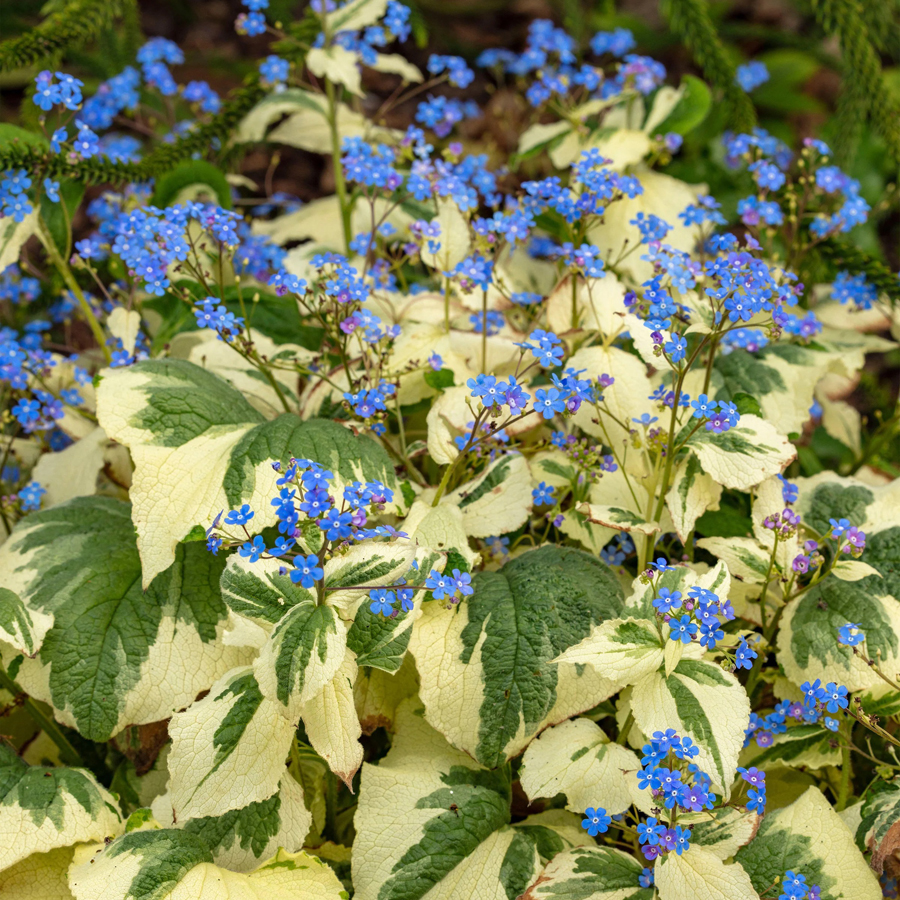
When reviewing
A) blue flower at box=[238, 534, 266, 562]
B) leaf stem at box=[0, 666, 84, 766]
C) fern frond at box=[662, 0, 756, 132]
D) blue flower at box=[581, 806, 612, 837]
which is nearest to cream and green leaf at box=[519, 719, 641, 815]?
blue flower at box=[581, 806, 612, 837]

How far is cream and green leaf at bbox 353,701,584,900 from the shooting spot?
147 cm

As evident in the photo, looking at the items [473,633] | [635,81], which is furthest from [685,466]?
[635,81]

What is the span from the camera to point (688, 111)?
2488 mm

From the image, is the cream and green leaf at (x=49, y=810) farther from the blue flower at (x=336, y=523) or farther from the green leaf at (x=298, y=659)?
the blue flower at (x=336, y=523)

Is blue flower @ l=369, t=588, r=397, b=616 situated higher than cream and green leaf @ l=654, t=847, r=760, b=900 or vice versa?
blue flower @ l=369, t=588, r=397, b=616

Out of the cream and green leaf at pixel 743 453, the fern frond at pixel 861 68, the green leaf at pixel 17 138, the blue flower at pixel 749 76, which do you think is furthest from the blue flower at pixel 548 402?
the blue flower at pixel 749 76

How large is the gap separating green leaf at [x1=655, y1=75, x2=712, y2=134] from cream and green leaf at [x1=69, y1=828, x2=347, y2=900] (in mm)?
2002

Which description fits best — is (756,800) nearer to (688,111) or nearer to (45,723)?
(45,723)

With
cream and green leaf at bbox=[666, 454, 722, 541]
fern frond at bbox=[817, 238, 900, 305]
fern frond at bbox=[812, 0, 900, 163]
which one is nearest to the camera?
cream and green leaf at bbox=[666, 454, 722, 541]

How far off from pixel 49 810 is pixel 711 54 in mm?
2524

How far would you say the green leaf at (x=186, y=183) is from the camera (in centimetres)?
229

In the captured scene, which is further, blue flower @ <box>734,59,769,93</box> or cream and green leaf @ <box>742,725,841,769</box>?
blue flower @ <box>734,59,769,93</box>

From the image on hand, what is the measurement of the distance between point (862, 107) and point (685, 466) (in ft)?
4.97

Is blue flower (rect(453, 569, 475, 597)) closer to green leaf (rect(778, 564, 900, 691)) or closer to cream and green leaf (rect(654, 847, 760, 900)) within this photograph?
cream and green leaf (rect(654, 847, 760, 900))
